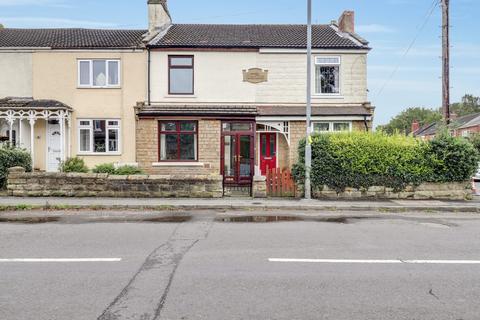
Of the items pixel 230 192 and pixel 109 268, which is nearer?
pixel 109 268

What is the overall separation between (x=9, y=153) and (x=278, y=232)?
37.9 feet

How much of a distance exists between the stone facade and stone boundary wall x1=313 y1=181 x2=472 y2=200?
21.1 feet

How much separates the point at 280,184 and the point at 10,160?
32.0 feet

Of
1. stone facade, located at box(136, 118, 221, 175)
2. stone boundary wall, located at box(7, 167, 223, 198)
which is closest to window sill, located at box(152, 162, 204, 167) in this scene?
stone facade, located at box(136, 118, 221, 175)

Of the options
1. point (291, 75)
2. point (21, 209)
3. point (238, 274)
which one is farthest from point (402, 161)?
point (21, 209)

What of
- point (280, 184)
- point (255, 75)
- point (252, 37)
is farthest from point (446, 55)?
point (280, 184)

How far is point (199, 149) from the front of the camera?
2100 cm

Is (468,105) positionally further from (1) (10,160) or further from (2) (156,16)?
(1) (10,160)

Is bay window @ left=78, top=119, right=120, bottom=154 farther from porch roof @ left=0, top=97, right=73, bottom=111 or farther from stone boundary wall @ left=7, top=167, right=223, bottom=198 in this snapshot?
stone boundary wall @ left=7, top=167, right=223, bottom=198

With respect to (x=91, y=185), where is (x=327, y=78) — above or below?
above

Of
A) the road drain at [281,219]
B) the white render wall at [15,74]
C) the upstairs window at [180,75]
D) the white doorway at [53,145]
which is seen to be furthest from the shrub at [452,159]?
the white render wall at [15,74]

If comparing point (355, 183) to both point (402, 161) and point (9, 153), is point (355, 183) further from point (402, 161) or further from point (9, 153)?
point (9, 153)

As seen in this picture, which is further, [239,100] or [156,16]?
[156,16]

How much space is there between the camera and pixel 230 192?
54.8 ft
